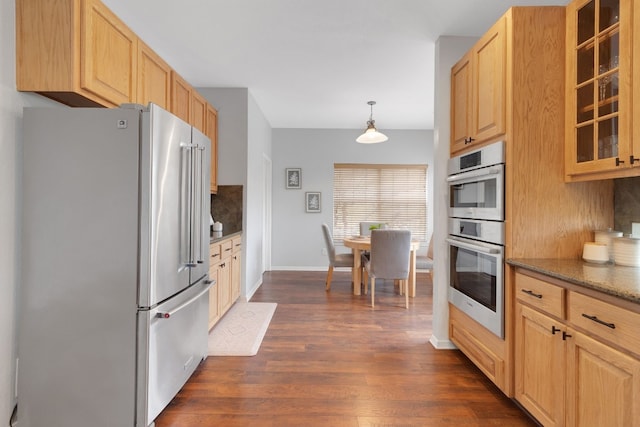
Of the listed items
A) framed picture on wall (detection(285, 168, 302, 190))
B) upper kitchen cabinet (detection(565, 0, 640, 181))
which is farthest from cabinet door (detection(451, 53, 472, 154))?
framed picture on wall (detection(285, 168, 302, 190))

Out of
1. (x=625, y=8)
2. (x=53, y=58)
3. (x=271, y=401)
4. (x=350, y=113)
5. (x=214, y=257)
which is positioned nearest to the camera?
(x=625, y=8)

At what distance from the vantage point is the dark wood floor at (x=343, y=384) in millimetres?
1807

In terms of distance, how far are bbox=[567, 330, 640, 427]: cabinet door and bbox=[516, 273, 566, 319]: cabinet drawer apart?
13 cm

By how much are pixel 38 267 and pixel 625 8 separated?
9.94 ft

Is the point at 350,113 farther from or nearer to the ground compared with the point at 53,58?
farther from the ground

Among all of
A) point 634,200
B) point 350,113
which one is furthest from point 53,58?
point 350,113

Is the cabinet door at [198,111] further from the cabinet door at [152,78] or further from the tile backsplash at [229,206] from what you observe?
the tile backsplash at [229,206]

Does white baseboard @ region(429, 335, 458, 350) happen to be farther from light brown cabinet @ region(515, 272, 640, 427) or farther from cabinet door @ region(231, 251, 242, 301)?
cabinet door @ region(231, 251, 242, 301)

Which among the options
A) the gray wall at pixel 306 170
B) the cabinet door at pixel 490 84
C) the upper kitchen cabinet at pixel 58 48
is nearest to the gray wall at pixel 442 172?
the cabinet door at pixel 490 84

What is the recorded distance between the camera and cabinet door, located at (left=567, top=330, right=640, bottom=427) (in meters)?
1.14

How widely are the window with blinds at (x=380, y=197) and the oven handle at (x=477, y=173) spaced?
359cm

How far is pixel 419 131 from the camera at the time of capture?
6.09m

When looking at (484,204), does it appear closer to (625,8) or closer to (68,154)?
(625,8)

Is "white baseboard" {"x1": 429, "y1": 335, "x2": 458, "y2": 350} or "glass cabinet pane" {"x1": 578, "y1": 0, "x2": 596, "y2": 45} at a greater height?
"glass cabinet pane" {"x1": 578, "y1": 0, "x2": 596, "y2": 45}
